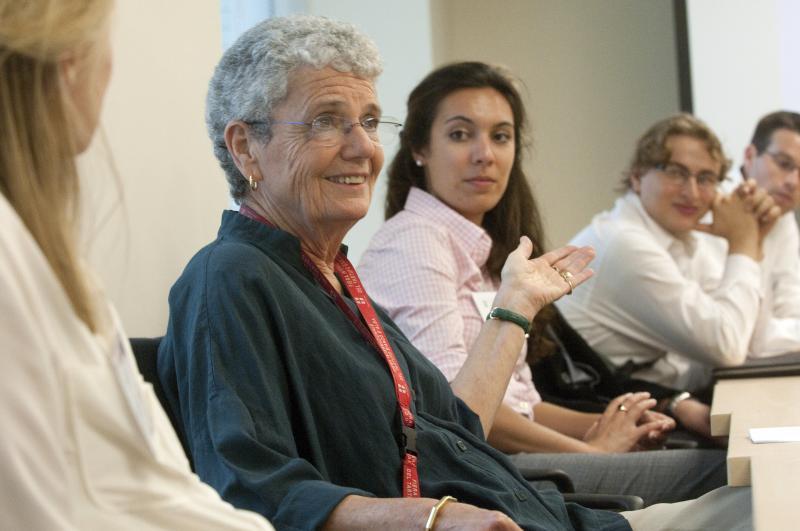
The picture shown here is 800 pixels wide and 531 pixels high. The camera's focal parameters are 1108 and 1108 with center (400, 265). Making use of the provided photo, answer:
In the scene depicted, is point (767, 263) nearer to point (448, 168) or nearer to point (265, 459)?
point (448, 168)

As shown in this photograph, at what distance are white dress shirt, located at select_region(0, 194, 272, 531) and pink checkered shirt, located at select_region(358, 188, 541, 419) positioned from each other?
1.59 m

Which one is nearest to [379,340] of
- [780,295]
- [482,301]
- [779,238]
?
[482,301]

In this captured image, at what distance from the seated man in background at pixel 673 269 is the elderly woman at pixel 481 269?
0.79 feet

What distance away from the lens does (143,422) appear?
2.97 feet

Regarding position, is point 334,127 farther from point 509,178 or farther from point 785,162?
point 785,162

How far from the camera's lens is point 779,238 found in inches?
166

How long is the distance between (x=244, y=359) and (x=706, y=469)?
139 cm

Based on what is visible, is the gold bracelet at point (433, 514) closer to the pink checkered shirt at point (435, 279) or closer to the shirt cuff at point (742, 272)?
the pink checkered shirt at point (435, 279)

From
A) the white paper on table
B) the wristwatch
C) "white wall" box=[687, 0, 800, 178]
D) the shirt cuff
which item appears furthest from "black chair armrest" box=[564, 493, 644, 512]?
"white wall" box=[687, 0, 800, 178]

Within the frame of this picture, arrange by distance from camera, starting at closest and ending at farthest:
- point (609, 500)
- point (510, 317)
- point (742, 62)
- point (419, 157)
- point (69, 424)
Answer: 1. point (69, 424)
2. point (609, 500)
3. point (510, 317)
4. point (419, 157)
5. point (742, 62)

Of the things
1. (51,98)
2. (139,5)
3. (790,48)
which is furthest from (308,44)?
(790,48)

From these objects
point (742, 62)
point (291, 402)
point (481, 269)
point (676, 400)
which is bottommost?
point (676, 400)

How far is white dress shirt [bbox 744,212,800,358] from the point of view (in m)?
3.76

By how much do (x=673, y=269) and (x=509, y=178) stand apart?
0.71 metres
